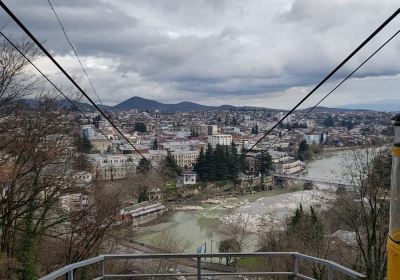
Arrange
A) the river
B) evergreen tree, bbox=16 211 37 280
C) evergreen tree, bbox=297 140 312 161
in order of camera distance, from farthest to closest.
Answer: evergreen tree, bbox=297 140 312 161 → the river → evergreen tree, bbox=16 211 37 280

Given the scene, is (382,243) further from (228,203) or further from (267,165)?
(228,203)

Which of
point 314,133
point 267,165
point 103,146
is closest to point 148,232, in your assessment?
point 103,146

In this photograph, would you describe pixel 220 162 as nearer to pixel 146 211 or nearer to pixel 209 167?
pixel 146 211

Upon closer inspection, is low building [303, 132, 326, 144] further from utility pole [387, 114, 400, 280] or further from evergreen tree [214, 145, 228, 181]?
utility pole [387, 114, 400, 280]

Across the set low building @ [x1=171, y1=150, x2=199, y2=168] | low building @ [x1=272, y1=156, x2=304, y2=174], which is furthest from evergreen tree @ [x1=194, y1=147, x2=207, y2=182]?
low building @ [x1=171, y1=150, x2=199, y2=168]

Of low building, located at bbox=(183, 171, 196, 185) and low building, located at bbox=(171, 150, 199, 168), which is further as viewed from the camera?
low building, located at bbox=(171, 150, 199, 168)

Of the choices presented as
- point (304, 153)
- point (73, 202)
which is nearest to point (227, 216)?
point (73, 202)
